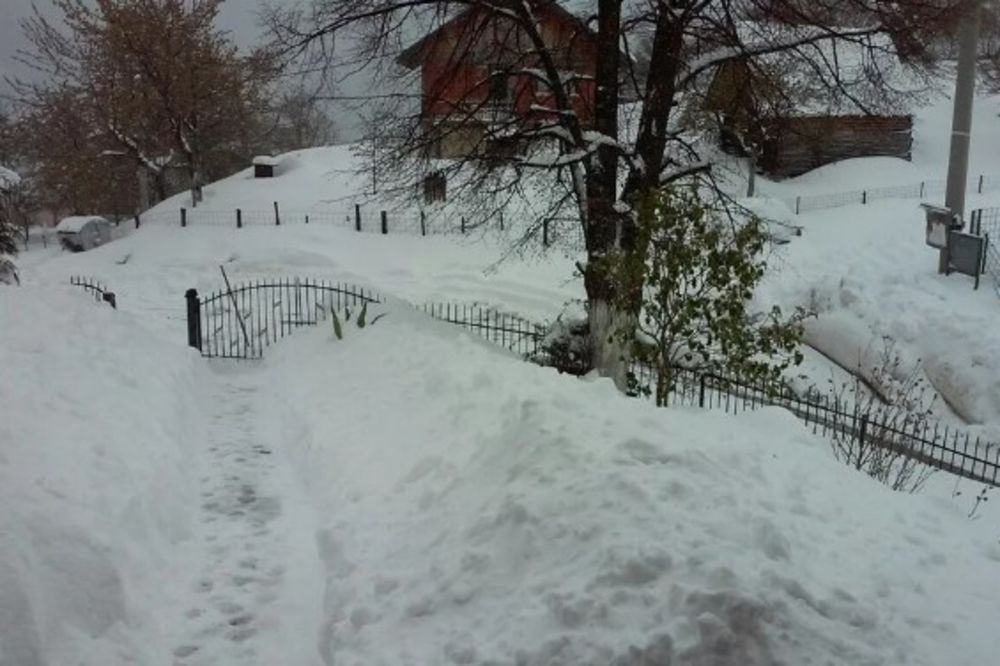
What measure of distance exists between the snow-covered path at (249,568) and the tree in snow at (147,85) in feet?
78.3

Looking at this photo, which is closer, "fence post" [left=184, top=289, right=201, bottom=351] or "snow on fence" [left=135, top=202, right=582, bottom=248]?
"fence post" [left=184, top=289, right=201, bottom=351]

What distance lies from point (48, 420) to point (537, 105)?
316 inches

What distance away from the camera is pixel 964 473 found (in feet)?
34.9

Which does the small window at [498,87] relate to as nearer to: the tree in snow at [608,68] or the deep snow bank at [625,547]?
the tree in snow at [608,68]

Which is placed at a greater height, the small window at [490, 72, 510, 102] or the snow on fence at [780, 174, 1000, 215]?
the small window at [490, 72, 510, 102]

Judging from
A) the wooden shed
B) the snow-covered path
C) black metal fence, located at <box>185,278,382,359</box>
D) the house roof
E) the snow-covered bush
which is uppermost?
the house roof

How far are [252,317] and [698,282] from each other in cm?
1089

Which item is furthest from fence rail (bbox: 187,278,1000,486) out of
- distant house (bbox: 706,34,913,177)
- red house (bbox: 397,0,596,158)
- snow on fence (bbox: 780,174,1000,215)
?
snow on fence (bbox: 780,174,1000,215)

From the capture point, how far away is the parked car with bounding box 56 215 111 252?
1180 inches

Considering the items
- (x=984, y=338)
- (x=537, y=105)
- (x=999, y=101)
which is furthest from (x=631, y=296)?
(x=999, y=101)

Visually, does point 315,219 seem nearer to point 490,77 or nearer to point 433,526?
point 490,77

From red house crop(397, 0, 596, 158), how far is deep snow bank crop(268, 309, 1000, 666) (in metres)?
5.78

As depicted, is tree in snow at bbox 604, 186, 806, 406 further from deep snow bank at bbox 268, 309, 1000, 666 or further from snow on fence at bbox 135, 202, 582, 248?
snow on fence at bbox 135, 202, 582, 248

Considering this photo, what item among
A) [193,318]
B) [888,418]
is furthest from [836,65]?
[193,318]
